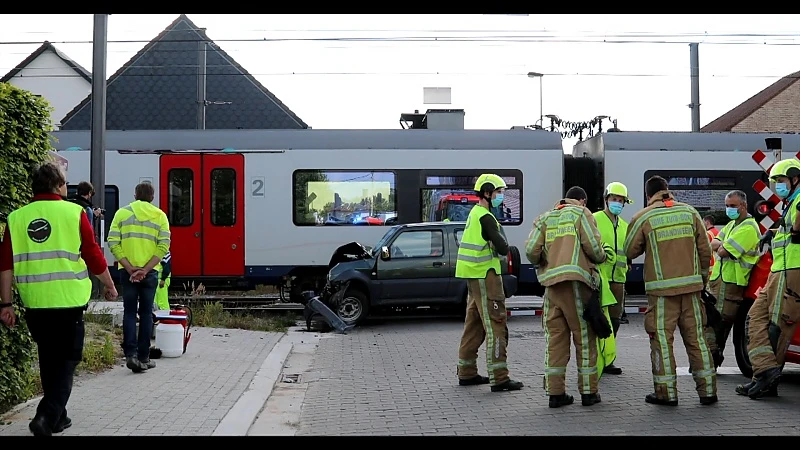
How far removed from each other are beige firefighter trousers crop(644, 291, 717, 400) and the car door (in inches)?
291

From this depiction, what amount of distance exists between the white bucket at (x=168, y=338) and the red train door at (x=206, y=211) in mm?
6991

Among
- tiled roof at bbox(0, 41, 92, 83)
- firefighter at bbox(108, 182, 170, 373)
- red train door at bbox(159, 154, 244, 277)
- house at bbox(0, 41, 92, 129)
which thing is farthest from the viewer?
house at bbox(0, 41, 92, 129)

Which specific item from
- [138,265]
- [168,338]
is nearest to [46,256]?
[138,265]

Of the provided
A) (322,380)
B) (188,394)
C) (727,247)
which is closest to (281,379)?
(322,380)

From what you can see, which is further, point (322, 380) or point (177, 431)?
point (322, 380)

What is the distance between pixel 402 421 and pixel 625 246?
243cm

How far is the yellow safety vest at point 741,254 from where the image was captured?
29.0 feet

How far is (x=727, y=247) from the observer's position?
8.90m

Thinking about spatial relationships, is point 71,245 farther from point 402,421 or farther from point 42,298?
point 402,421

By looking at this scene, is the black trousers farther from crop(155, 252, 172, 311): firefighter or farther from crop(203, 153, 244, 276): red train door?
crop(203, 153, 244, 276): red train door

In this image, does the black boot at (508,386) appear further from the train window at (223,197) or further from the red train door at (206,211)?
the train window at (223,197)

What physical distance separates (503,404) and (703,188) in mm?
11129

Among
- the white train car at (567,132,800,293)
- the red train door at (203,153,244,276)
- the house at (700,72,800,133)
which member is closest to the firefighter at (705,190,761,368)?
the white train car at (567,132,800,293)

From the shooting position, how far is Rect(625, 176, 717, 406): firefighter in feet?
24.5
